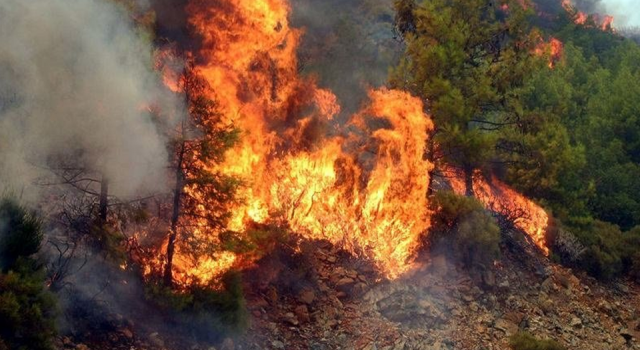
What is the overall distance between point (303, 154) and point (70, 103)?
6239 mm

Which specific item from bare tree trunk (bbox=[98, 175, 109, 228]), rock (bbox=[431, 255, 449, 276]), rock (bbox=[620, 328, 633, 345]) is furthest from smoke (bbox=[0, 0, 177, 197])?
rock (bbox=[620, 328, 633, 345])

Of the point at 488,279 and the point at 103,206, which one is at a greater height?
the point at 103,206

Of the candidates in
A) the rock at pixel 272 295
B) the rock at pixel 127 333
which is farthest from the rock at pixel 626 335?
the rock at pixel 127 333

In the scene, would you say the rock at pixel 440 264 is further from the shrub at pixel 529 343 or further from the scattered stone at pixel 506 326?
the shrub at pixel 529 343

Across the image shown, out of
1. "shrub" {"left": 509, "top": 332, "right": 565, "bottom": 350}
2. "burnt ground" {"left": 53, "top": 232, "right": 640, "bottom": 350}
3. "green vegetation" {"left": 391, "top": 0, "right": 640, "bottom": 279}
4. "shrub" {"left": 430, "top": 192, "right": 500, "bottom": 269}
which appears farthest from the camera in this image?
"green vegetation" {"left": 391, "top": 0, "right": 640, "bottom": 279}

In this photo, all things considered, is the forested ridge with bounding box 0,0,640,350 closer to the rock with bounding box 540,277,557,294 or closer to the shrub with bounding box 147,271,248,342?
the shrub with bounding box 147,271,248,342

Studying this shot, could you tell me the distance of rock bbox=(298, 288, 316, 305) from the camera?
12.3 m

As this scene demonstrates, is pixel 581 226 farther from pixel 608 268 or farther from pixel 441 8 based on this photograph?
pixel 441 8

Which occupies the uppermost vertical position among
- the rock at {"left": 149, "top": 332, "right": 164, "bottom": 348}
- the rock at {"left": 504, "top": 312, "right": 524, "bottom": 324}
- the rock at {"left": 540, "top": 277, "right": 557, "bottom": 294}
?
the rock at {"left": 540, "top": 277, "right": 557, "bottom": 294}

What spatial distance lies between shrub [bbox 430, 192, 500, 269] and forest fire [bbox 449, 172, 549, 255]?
269 centimetres

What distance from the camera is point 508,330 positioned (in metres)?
12.8

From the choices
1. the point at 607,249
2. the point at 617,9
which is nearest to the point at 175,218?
the point at 607,249

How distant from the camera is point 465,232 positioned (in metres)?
14.4

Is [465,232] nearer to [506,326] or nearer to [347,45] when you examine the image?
[506,326]
